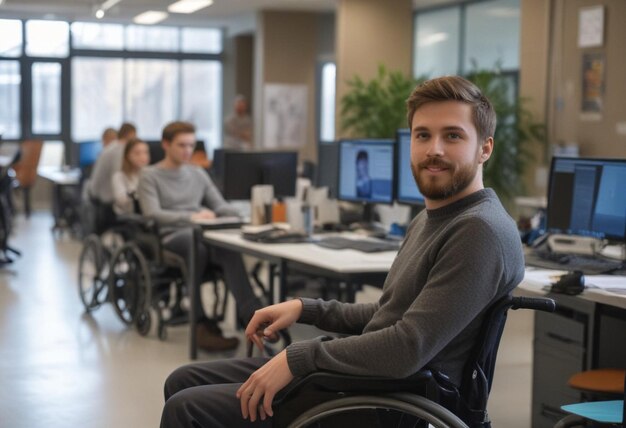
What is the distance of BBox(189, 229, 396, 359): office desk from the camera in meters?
4.37

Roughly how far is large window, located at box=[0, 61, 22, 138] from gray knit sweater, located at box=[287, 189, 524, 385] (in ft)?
45.8

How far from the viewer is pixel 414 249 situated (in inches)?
105

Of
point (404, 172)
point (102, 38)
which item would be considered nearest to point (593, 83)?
point (404, 172)

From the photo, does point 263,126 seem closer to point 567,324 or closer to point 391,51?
point 391,51

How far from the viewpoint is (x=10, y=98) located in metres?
15.7

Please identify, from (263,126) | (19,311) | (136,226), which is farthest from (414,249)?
(263,126)

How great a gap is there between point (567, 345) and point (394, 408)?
71.6 inches

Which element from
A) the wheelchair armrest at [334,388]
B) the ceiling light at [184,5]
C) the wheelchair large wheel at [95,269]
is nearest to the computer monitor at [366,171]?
the wheelchair large wheel at [95,269]

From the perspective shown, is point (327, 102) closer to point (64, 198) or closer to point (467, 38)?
point (467, 38)

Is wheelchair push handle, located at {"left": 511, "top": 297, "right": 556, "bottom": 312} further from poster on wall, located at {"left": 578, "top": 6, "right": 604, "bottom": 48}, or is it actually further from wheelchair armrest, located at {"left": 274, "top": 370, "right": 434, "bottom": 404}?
poster on wall, located at {"left": 578, "top": 6, "right": 604, "bottom": 48}

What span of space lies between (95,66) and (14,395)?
11.9 metres

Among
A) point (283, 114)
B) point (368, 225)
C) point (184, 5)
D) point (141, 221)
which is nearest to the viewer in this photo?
point (368, 225)

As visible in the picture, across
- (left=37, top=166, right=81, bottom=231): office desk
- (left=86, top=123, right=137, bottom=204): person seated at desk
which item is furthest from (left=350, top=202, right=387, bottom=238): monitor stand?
(left=37, top=166, right=81, bottom=231): office desk

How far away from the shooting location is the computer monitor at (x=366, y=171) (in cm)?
551
